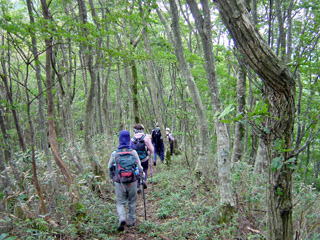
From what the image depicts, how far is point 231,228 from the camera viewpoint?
13.4ft

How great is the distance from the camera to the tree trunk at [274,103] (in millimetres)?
2150

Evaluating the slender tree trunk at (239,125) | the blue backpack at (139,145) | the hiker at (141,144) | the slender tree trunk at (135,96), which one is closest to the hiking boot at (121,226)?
the hiker at (141,144)

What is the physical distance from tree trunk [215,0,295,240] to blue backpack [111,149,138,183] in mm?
2976

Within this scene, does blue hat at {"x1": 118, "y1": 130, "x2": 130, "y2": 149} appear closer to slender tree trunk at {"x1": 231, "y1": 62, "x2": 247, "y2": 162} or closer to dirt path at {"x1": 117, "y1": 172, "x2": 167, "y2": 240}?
dirt path at {"x1": 117, "y1": 172, "x2": 167, "y2": 240}

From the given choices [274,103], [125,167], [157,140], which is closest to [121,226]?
[125,167]

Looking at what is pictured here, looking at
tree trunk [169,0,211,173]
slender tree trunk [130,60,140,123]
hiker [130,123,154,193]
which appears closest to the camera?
hiker [130,123,154,193]

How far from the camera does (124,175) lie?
16.1 feet

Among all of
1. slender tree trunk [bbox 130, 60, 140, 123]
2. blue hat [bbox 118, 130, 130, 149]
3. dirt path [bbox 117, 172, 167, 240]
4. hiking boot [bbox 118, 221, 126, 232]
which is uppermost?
slender tree trunk [bbox 130, 60, 140, 123]

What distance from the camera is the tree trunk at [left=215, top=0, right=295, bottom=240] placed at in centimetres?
215

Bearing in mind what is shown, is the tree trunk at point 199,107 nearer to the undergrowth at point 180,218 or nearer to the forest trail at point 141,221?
the undergrowth at point 180,218

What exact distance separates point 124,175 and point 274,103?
335 cm

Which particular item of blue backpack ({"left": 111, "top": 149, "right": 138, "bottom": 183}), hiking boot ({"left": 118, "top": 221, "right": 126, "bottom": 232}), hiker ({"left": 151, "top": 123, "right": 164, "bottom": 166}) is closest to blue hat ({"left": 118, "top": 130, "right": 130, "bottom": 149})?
blue backpack ({"left": 111, "top": 149, "right": 138, "bottom": 183})

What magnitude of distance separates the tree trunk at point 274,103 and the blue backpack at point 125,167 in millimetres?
2976

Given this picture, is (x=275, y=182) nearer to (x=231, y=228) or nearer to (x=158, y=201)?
(x=231, y=228)
